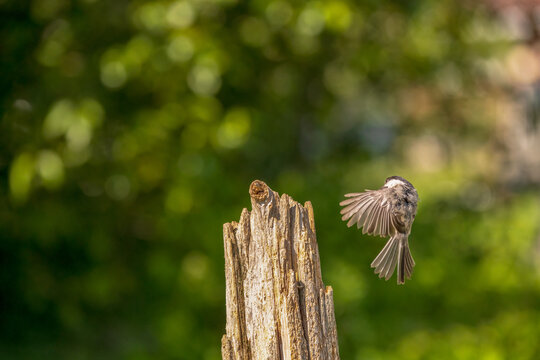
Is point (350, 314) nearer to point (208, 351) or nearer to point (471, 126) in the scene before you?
point (208, 351)

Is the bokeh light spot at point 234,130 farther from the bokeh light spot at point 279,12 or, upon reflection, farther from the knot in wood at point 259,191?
the knot in wood at point 259,191

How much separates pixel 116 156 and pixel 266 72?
150cm

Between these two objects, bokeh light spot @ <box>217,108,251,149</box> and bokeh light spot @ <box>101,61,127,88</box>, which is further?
bokeh light spot @ <box>217,108,251,149</box>

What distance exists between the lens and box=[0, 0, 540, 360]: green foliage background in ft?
16.4

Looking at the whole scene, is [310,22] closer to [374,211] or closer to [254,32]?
[254,32]

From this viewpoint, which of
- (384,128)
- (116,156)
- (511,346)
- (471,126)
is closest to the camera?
(511,346)

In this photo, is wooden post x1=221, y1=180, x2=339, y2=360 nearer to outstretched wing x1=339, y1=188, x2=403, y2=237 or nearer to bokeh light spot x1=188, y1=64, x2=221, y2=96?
outstretched wing x1=339, y1=188, x2=403, y2=237

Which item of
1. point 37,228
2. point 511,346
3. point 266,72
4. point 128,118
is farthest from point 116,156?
point 511,346

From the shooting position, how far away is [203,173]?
17.4ft

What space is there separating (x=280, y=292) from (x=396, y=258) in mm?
483

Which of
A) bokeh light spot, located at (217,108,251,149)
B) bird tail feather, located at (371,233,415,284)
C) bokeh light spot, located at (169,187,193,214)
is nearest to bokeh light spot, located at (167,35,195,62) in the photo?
bokeh light spot, located at (217,108,251,149)

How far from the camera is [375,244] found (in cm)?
614

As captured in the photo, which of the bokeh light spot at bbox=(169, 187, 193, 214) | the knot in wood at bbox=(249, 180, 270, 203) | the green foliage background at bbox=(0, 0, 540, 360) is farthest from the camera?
the bokeh light spot at bbox=(169, 187, 193, 214)

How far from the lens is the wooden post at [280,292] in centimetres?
185
